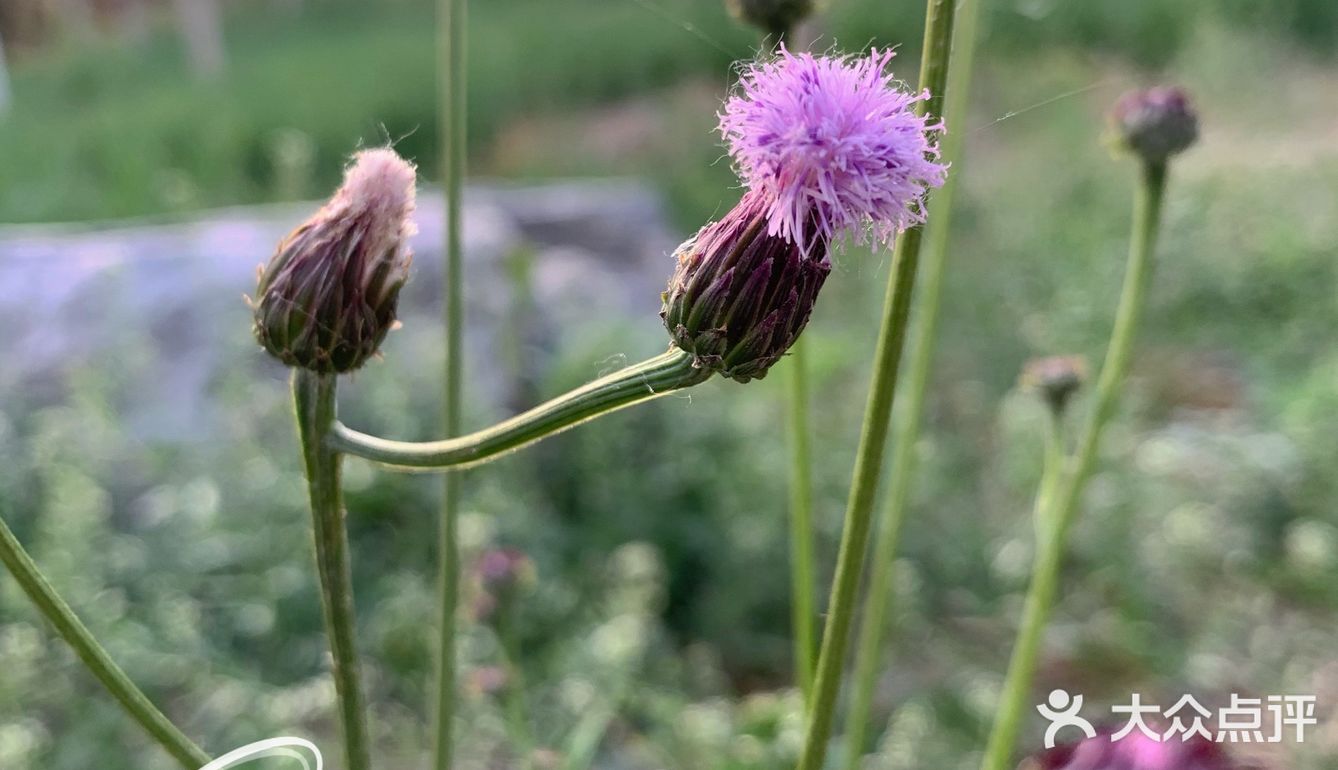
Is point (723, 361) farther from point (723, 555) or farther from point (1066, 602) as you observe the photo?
point (1066, 602)

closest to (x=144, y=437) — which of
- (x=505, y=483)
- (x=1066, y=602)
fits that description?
(x=505, y=483)

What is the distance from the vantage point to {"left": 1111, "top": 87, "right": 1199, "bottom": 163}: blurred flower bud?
0.94 meters

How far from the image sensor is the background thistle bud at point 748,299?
0.45 m

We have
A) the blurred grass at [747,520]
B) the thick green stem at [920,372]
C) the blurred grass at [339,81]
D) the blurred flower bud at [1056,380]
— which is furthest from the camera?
the blurred grass at [339,81]

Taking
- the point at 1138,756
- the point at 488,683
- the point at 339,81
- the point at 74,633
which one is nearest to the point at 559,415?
the point at 74,633

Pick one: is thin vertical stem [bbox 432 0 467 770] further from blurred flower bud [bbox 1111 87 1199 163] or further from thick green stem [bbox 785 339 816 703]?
blurred flower bud [bbox 1111 87 1199 163]

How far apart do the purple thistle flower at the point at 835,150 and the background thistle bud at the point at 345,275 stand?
186 millimetres

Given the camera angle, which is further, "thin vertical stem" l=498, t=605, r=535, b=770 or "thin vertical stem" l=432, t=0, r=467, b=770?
"thin vertical stem" l=498, t=605, r=535, b=770

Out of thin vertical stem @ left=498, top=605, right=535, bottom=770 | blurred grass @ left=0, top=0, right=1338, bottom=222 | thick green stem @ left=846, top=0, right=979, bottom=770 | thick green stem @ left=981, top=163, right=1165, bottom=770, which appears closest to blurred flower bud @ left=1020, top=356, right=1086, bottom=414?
thick green stem @ left=981, top=163, right=1165, bottom=770

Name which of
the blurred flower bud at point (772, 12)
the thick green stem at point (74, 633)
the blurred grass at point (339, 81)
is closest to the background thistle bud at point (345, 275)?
the thick green stem at point (74, 633)

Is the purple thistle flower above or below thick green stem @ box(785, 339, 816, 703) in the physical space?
above

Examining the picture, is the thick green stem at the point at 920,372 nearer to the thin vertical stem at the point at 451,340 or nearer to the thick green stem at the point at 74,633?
the thin vertical stem at the point at 451,340

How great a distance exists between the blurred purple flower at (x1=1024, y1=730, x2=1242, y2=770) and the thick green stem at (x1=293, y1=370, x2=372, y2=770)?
340 mm

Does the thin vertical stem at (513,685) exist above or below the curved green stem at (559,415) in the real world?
below
